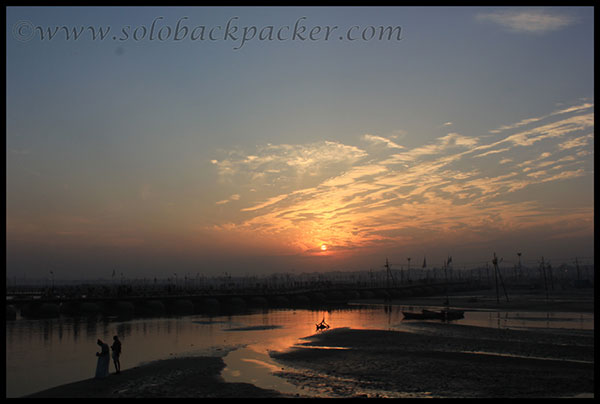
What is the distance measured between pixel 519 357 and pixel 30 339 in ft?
154

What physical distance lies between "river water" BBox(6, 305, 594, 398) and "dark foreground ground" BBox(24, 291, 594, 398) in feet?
7.03

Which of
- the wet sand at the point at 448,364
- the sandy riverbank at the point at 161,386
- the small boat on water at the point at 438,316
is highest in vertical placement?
the sandy riverbank at the point at 161,386

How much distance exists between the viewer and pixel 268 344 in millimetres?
43312

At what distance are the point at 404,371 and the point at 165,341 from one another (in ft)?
89.0

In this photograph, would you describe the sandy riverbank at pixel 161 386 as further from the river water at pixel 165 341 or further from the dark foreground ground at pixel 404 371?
the river water at pixel 165 341

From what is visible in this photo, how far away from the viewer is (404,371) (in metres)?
29.3

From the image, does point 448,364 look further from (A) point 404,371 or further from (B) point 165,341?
(B) point 165,341

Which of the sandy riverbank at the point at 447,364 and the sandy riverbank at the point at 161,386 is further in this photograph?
the sandy riverbank at the point at 447,364

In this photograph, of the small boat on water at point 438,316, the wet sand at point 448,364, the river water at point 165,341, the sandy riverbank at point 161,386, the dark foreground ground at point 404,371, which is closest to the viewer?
the sandy riverbank at point 161,386

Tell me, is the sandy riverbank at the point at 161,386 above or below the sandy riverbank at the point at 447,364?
above

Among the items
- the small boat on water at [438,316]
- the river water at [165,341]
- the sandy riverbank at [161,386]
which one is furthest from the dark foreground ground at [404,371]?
the small boat on water at [438,316]

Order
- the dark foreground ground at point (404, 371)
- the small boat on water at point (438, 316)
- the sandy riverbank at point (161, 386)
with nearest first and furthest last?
1. the sandy riverbank at point (161, 386)
2. the dark foreground ground at point (404, 371)
3. the small boat on water at point (438, 316)

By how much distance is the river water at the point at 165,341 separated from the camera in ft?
100

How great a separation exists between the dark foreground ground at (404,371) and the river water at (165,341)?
2144 mm
